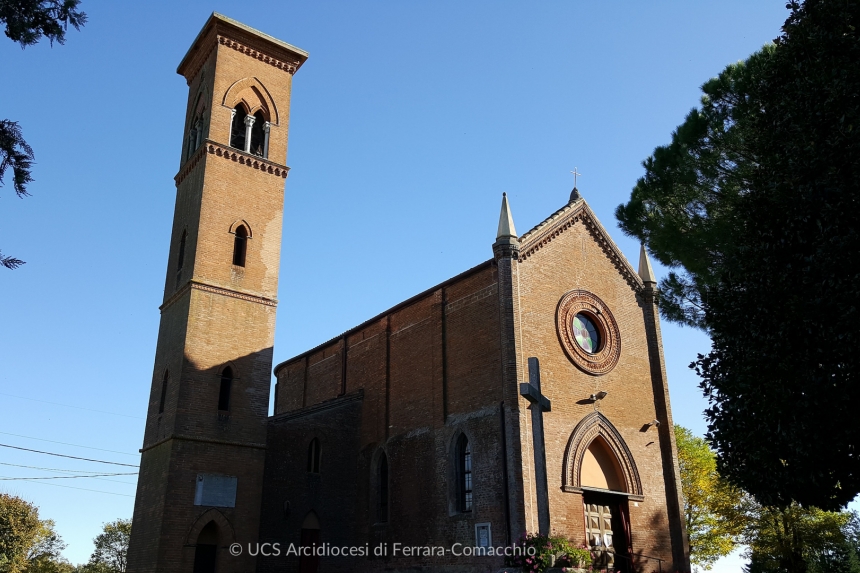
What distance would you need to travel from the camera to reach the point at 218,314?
21.6m

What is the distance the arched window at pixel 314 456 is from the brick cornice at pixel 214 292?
15.5 feet

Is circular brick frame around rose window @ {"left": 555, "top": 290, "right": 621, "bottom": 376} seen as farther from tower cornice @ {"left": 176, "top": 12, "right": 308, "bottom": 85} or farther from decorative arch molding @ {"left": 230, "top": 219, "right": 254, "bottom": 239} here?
tower cornice @ {"left": 176, "top": 12, "right": 308, "bottom": 85}

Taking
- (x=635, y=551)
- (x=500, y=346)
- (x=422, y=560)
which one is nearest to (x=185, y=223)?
(x=500, y=346)

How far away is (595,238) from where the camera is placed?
23.9 m

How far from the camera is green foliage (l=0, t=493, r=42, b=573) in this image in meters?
38.0

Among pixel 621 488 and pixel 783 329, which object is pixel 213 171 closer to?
pixel 621 488

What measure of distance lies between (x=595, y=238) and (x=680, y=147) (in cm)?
737

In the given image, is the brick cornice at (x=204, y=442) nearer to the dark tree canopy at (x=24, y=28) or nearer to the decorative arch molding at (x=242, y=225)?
the decorative arch molding at (x=242, y=225)

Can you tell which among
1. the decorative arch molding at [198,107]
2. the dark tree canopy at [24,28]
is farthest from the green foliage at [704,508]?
the dark tree canopy at [24,28]

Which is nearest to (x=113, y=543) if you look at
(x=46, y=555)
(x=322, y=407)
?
(x=46, y=555)

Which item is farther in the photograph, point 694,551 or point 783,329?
point 694,551

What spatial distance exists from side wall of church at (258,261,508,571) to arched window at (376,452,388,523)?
117mm

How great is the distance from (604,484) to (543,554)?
481cm

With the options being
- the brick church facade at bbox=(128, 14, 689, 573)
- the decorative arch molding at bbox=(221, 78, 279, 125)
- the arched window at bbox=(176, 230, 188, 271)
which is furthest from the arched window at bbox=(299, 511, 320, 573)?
the decorative arch molding at bbox=(221, 78, 279, 125)
